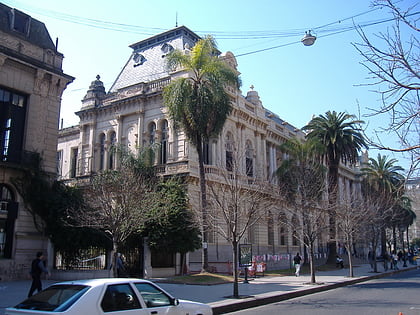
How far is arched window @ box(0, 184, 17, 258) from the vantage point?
70.2 ft

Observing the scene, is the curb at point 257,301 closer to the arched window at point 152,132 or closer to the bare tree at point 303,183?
the bare tree at point 303,183

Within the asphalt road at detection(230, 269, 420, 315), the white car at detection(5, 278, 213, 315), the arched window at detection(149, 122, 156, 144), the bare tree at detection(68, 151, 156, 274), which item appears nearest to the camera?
the white car at detection(5, 278, 213, 315)

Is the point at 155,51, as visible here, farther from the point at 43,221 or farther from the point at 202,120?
the point at 43,221

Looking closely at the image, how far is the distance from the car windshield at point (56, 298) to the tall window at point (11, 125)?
16747 millimetres

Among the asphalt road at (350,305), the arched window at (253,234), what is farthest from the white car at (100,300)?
the arched window at (253,234)

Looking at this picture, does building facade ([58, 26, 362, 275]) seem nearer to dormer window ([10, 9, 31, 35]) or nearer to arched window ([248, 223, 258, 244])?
arched window ([248, 223, 258, 244])

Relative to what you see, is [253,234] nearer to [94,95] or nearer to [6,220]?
[94,95]

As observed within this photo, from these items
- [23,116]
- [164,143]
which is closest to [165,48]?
[164,143]

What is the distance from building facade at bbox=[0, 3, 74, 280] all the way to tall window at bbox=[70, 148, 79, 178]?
58.6 ft

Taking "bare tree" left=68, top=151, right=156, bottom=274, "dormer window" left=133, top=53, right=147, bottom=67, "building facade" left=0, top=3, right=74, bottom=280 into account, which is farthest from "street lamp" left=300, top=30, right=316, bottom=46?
"dormer window" left=133, top=53, right=147, bottom=67

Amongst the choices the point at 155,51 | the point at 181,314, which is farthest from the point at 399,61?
the point at 155,51

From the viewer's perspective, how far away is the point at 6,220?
71.3 feet

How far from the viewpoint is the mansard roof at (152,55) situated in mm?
40375

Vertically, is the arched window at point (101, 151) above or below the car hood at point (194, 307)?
above
